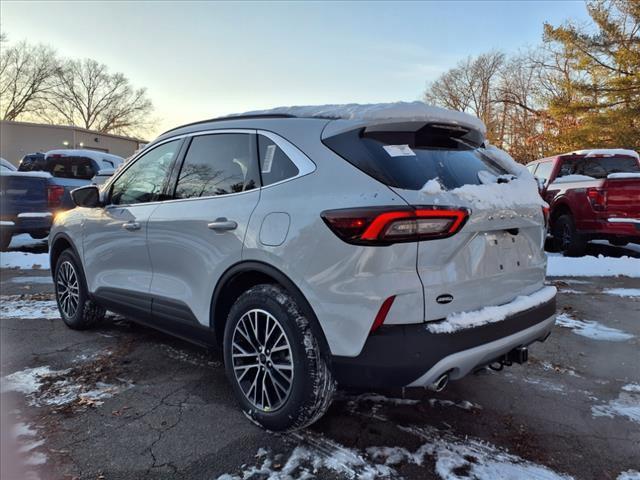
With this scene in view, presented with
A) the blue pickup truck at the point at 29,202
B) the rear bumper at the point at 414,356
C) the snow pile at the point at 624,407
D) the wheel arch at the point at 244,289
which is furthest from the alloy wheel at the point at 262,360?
the blue pickup truck at the point at 29,202

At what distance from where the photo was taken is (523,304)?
103 inches

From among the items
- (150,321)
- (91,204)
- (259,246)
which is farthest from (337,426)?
(91,204)

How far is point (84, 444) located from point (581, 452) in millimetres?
2664

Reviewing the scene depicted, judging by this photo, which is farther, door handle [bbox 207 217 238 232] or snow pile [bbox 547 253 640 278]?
snow pile [bbox 547 253 640 278]

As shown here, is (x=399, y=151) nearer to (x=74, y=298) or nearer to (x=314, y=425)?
(x=314, y=425)

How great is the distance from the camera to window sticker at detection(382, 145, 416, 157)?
8.01 ft

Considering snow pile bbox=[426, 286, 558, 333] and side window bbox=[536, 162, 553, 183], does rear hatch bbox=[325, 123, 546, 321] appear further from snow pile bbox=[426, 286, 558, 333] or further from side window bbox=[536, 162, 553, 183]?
side window bbox=[536, 162, 553, 183]

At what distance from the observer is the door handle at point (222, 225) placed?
280 cm

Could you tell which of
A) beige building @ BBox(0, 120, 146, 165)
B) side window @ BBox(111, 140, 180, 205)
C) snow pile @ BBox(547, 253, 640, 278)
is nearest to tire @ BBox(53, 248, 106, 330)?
side window @ BBox(111, 140, 180, 205)

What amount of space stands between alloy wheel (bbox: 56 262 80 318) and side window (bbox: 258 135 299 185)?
8.90 ft

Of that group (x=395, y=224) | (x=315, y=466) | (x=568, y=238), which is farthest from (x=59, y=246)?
(x=568, y=238)

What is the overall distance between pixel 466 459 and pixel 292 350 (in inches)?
41.0

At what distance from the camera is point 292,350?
2486 mm

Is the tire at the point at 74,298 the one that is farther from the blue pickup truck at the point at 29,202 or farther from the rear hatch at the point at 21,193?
the rear hatch at the point at 21,193
